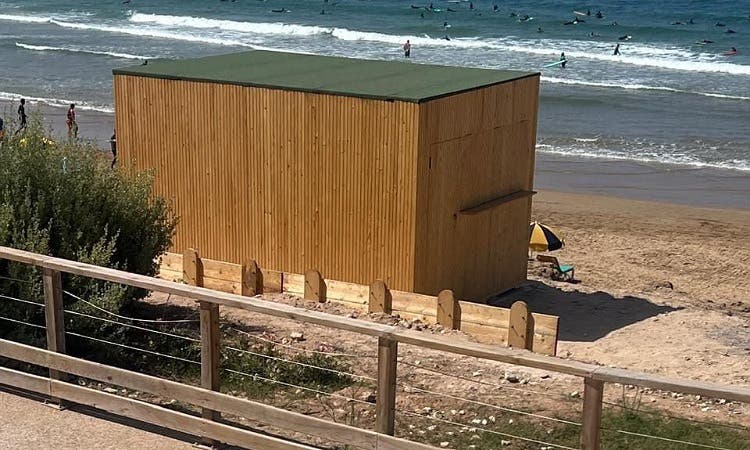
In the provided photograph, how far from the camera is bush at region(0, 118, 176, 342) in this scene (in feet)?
28.7

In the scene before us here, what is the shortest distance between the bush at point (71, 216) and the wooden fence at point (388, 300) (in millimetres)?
3148

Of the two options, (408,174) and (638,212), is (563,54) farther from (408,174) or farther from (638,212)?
(408,174)

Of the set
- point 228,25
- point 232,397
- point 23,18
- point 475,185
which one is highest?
point 232,397

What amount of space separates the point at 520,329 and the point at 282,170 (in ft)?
13.6

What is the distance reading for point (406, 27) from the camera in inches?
2566

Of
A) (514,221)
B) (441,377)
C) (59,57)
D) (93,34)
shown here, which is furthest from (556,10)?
(441,377)

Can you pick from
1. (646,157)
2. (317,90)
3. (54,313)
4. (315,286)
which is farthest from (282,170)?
(646,157)

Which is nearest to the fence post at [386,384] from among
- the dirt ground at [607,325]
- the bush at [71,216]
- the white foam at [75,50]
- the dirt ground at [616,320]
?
the dirt ground at [607,325]

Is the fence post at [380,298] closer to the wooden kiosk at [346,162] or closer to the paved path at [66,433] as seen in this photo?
the wooden kiosk at [346,162]

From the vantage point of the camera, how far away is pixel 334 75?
50.0ft

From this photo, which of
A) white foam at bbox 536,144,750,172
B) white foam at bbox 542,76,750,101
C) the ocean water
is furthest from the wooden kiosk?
white foam at bbox 542,76,750,101

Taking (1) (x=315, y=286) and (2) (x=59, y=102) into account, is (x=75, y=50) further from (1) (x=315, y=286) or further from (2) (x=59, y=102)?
(1) (x=315, y=286)

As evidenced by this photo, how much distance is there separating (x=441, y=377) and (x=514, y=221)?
21.2 feet

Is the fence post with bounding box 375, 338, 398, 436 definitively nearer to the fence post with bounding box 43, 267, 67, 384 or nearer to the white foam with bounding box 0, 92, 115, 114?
the fence post with bounding box 43, 267, 67, 384
